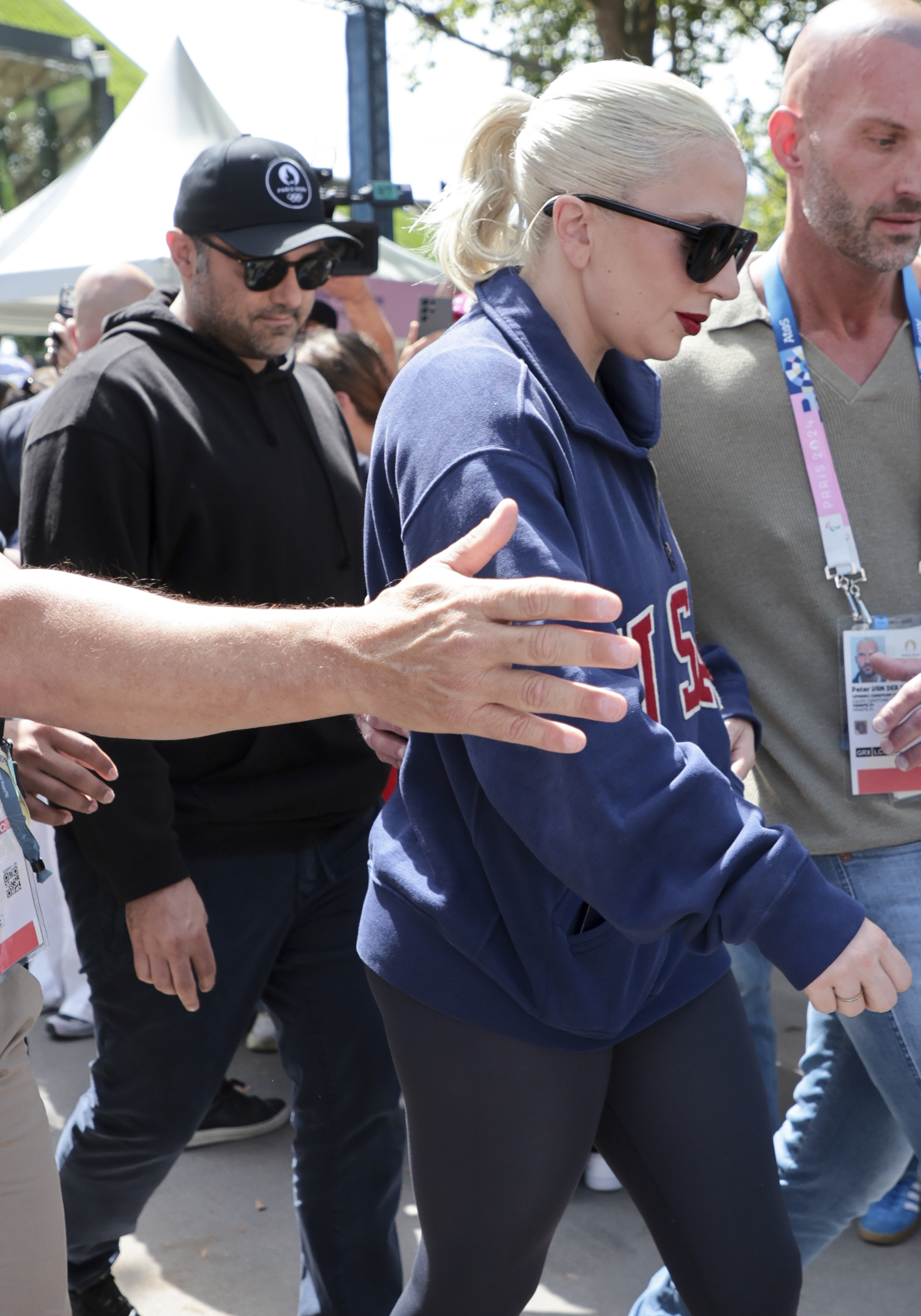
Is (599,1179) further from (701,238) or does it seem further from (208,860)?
(701,238)

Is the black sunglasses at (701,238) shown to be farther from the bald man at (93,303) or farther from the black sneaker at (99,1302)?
the bald man at (93,303)

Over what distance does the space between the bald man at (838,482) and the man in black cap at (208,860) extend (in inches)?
25.6

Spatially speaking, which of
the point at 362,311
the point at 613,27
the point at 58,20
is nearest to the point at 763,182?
the point at 613,27

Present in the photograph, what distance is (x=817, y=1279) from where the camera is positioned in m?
2.83

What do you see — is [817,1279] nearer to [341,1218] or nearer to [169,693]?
[341,1218]

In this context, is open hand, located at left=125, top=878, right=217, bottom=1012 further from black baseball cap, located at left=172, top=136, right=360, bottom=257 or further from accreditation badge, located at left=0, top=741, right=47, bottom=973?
black baseball cap, located at left=172, top=136, right=360, bottom=257

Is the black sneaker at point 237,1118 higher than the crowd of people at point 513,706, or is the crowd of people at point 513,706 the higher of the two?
the crowd of people at point 513,706

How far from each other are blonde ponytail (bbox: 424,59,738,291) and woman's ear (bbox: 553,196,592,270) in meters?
0.03

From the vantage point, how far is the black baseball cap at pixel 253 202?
8.71 ft

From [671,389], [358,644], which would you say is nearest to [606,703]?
[358,644]

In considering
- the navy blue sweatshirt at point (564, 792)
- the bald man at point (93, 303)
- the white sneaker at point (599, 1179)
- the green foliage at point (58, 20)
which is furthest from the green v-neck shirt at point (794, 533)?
the green foliage at point (58, 20)

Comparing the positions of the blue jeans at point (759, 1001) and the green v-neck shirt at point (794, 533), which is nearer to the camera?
the green v-neck shirt at point (794, 533)

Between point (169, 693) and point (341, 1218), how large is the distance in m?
1.54

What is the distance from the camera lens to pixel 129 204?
8148mm
